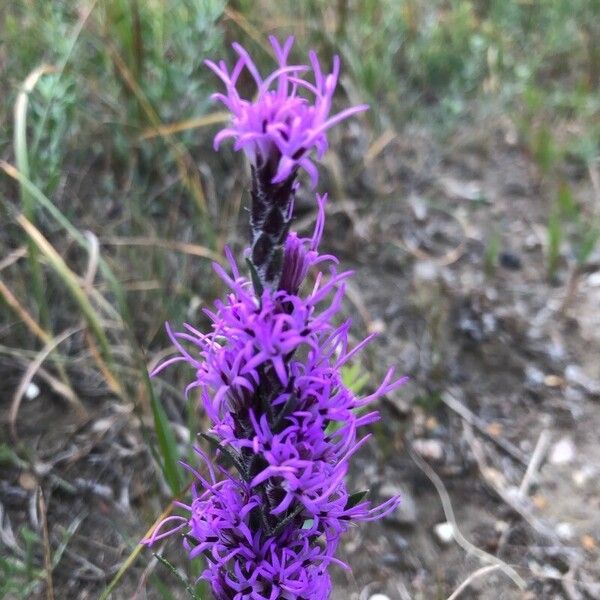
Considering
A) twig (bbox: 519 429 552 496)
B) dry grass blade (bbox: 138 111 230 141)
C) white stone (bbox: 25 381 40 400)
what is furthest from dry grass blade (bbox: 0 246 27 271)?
twig (bbox: 519 429 552 496)

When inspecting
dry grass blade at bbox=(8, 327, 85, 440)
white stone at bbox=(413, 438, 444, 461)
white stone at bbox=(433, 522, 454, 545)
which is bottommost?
white stone at bbox=(433, 522, 454, 545)

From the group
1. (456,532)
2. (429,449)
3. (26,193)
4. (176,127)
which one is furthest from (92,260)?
(456,532)

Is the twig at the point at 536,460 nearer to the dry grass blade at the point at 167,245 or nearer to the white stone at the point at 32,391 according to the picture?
the dry grass blade at the point at 167,245

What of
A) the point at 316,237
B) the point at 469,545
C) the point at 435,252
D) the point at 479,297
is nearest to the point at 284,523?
the point at 316,237

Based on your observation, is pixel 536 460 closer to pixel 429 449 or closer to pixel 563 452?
pixel 563 452

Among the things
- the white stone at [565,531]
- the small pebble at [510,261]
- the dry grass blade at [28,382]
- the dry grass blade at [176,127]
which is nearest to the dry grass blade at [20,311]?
the dry grass blade at [28,382]

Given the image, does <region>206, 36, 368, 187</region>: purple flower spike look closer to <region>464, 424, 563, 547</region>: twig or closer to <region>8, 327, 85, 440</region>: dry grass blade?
<region>8, 327, 85, 440</region>: dry grass blade
